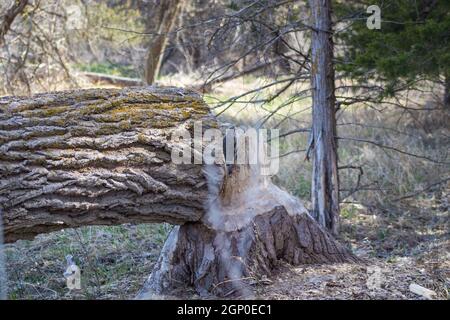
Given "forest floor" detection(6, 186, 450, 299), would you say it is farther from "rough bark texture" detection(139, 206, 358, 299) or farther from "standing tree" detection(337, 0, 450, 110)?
"standing tree" detection(337, 0, 450, 110)

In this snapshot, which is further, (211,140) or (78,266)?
(78,266)

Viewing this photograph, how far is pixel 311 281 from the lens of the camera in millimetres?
4457

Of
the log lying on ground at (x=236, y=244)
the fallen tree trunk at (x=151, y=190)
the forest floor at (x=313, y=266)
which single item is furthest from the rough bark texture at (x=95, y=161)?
the forest floor at (x=313, y=266)

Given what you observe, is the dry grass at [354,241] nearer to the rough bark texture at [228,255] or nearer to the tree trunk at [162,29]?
the rough bark texture at [228,255]

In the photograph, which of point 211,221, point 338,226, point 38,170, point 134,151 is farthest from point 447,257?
point 38,170

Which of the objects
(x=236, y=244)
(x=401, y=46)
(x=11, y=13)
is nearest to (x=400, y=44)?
(x=401, y=46)

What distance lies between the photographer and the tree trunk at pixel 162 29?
443 inches

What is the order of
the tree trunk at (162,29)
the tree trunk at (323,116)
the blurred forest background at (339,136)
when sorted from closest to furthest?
the blurred forest background at (339,136)
the tree trunk at (323,116)
the tree trunk at (162,29)

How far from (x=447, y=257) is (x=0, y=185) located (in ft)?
13.0

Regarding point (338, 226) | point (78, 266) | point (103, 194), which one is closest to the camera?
point (103, 194)

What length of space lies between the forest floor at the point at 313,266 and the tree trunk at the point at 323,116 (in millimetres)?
528

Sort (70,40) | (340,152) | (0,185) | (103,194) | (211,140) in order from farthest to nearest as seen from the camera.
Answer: (70,40)
(340,152)
(211,140)
(103,194)
(0,185)

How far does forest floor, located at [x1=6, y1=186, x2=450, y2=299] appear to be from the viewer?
443cm

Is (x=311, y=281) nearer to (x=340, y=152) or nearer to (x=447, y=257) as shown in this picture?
(x=447, y=257)
